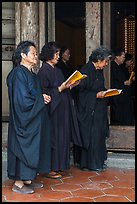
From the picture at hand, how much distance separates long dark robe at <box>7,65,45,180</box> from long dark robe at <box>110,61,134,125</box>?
86.5 inches

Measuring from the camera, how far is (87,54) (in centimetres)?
660

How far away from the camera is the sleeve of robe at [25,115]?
4867 mm

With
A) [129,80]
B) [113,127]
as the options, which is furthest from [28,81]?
[129,80]

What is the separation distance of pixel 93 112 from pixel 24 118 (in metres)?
1.47

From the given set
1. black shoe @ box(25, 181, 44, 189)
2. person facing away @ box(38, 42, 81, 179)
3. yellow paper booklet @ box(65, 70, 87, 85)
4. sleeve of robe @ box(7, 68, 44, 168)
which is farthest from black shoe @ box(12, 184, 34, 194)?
yellow paper booklet @ box(65, 70, 87, 85)

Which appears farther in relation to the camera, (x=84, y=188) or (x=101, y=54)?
(x=101, y=54)

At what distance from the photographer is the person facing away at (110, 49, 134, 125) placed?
6961mm

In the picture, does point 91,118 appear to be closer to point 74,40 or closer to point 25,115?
point 25,115

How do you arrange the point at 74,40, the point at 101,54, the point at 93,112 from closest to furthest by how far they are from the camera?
the point at 101,54 → the point at 93,112 → the point at 74,40

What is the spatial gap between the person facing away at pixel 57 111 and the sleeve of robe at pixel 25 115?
572 mm

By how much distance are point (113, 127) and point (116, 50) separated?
52.7 inches

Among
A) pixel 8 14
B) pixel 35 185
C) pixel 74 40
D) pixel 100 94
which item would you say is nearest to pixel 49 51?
pixel 100 94

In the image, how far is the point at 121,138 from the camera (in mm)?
6656

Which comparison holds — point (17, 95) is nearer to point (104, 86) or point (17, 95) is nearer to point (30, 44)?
point (30, 44)
